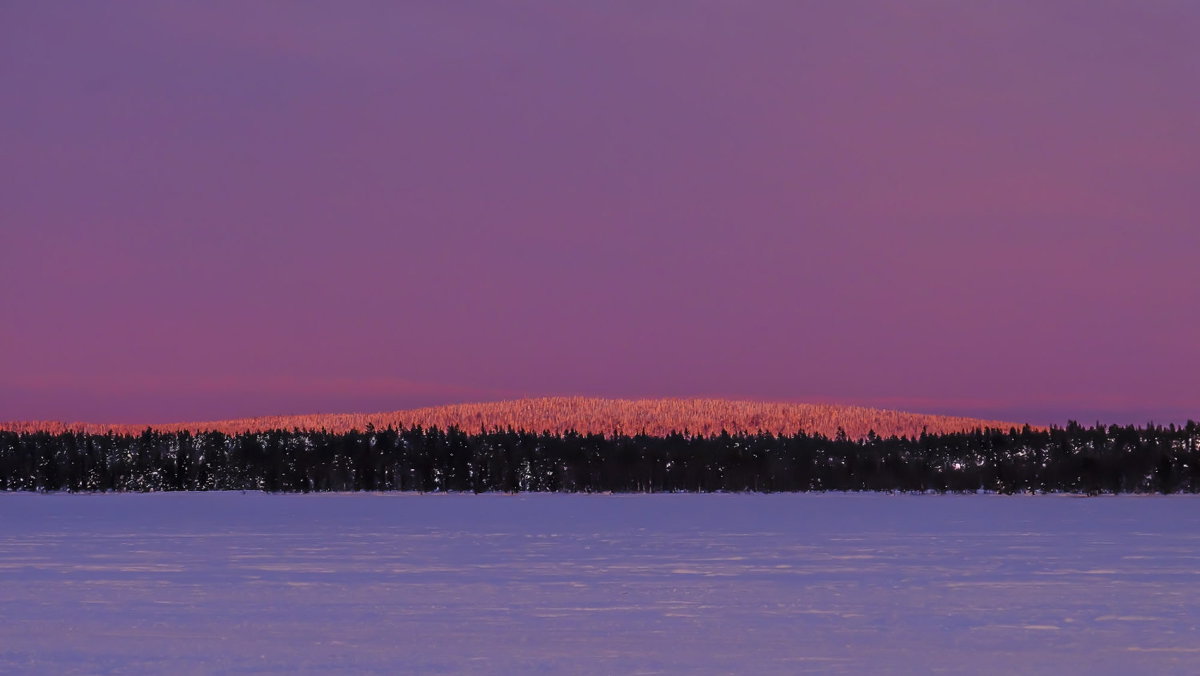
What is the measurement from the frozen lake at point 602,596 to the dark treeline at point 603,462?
24583 mm

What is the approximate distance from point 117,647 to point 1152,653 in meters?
8.11

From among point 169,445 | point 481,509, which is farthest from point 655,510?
point 169,445

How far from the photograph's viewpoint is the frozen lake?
1278cm

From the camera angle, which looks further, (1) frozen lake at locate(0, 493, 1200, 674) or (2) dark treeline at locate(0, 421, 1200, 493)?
(2) dark treeline at locate(0, 421, 1200, 493)

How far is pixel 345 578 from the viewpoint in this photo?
1902cm

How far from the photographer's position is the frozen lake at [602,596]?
41.9 feet

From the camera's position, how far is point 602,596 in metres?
16.9

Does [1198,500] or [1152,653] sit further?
[1198,500]

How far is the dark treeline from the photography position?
182 ft

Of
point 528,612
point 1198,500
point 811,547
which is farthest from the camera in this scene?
point 1198,500

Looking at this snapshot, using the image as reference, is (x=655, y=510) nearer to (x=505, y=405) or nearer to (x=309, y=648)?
(x=309, y=648)

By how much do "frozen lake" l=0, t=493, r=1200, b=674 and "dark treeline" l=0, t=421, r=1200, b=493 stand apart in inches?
968

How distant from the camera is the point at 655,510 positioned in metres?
37.7

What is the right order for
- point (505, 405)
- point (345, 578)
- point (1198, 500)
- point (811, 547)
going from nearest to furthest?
point (345, 578), point (811, 547), point (1198, 500), point (505, 405)
